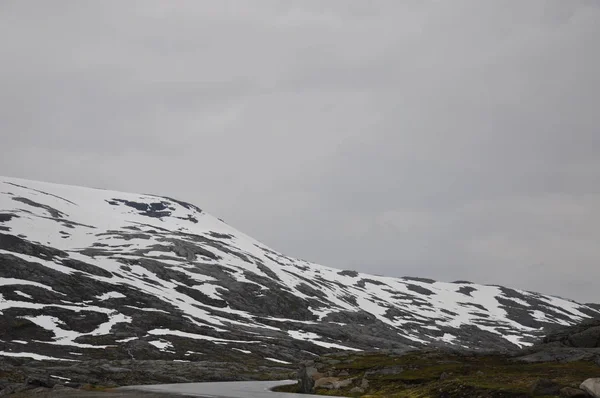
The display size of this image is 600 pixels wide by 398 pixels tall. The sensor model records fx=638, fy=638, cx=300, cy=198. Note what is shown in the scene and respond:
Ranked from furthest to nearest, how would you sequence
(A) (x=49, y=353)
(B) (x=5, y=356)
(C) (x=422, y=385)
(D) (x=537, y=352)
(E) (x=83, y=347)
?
(E) (x=83, y=347), (A) (x=49, y=353), (B) (x=5, y=356), (D) (x=537, y=352), (C) (x=422, y=385)

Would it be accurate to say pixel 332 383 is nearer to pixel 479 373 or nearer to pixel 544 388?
pixel 479 373

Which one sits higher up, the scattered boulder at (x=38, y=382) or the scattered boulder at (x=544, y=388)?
the scattered boulder at (x=544, y=388)

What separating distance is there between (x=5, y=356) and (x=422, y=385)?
92893 millimetres

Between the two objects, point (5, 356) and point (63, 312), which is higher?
point (63, 312)

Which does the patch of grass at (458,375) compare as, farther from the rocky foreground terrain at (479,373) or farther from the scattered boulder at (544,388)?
the scattered boulder at (544,388)

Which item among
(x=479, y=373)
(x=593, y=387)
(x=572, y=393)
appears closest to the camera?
(x=593, y=387)

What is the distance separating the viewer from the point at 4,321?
15762 centimetres

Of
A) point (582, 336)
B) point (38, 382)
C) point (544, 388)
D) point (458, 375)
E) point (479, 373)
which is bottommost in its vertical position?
point (38, 382)

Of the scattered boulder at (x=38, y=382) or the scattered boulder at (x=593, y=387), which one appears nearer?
the scattered boulder at (x=593, y=387)

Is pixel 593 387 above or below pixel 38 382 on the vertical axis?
above

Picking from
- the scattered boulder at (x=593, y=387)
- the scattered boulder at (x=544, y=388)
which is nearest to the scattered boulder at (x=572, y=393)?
the scattered boulder at (x=593, y=387)

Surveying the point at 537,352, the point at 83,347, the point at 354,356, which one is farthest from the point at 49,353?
the point at 537,352

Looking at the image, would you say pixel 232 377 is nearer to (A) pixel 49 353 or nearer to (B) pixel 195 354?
(B) pixel 195 354

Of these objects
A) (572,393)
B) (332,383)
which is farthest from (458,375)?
(572,393)
